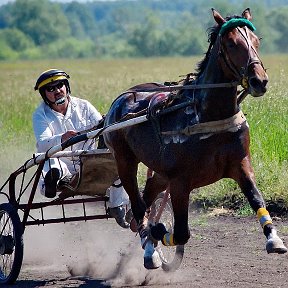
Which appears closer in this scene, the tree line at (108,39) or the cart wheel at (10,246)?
the cart wheel at (10,246)

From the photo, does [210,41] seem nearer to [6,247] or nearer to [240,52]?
[240,52]

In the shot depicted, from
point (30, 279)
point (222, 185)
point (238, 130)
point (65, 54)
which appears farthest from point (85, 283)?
point (65, 54)

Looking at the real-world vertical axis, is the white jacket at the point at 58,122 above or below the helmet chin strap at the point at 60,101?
below

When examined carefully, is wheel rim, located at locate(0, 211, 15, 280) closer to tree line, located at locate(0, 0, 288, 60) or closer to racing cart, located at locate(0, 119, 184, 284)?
racing cart, located at locate(0, 119, 184, 284)

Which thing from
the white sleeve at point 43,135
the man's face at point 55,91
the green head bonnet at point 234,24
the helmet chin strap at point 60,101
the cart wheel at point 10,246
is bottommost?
the cart wheel at point 10,246

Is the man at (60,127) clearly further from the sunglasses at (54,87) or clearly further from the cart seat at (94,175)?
the cart seat at (94,175)

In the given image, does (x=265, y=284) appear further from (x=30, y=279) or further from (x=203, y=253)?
(x=30, y=279)

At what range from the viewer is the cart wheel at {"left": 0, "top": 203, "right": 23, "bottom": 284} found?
7387 mm

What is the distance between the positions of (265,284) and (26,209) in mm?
2054

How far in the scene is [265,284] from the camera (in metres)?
6.72

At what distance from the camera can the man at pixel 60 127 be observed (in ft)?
25.5

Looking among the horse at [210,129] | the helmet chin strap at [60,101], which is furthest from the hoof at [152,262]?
the helmet chin strap at [60,101]

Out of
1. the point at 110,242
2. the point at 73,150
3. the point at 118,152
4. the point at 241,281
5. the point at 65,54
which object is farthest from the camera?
the point at 65,54

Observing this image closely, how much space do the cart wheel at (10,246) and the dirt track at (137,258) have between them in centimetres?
14
